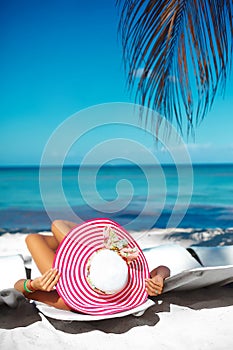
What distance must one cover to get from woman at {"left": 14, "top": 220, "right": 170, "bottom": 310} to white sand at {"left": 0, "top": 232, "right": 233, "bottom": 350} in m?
0.10

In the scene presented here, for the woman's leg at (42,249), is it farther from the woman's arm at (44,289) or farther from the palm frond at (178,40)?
the palm frond at (178,40)

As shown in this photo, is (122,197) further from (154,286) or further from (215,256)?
(154,286)

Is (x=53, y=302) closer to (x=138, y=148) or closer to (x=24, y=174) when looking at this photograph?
(x=138, y=148)

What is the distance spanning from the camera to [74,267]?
67.9 inches

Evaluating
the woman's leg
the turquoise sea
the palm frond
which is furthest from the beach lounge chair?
the turquoise sea

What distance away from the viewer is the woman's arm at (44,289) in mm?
1657

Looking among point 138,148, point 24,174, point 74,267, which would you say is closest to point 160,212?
point 138,148

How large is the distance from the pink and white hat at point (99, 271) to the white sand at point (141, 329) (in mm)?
95

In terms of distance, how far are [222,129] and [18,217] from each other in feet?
22.7

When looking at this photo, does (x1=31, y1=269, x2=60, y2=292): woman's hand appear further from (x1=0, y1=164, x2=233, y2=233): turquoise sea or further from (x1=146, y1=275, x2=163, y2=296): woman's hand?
(x1=0, y1=164, x2=233, y2=233): turquoise sea

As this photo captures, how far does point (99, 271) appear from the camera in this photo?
1643 millimetres

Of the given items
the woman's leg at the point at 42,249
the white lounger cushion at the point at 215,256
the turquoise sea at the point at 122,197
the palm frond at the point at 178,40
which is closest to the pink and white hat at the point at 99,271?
the woman's leg at the point at 42,249

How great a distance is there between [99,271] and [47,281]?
0.19 m

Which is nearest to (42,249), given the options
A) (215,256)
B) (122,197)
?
(215,256)
